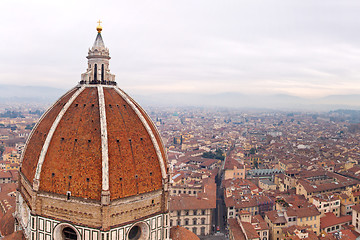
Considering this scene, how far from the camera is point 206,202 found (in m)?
32.3

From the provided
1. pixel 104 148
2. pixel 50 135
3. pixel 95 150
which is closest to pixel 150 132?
pixel 104 148

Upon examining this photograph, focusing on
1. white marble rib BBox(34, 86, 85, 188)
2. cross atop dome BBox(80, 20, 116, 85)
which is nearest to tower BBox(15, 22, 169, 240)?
white marble rib BBox(34, 86, 85, 188)

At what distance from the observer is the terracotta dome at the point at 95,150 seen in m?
13.3

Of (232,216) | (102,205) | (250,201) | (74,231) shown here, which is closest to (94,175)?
(102,205)

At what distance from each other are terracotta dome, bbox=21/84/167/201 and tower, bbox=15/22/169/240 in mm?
41

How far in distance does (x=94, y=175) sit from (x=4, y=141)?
73388mm

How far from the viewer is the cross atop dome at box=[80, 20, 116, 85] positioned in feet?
54.1

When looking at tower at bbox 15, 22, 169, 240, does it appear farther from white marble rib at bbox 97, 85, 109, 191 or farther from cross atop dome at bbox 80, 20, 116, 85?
cross atop dome at bbox 80, 20, 116, 85

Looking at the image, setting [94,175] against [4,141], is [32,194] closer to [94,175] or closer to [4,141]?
[94,175]

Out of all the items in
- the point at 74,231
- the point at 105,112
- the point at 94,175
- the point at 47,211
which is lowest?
the point at 74,231

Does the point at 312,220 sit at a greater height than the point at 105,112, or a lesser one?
lesser

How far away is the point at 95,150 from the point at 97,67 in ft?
16.9

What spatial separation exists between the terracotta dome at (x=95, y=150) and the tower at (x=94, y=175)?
0.04 metres

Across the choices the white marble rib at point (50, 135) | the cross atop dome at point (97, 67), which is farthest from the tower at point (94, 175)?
the cross atop dome at point (97, 67)
